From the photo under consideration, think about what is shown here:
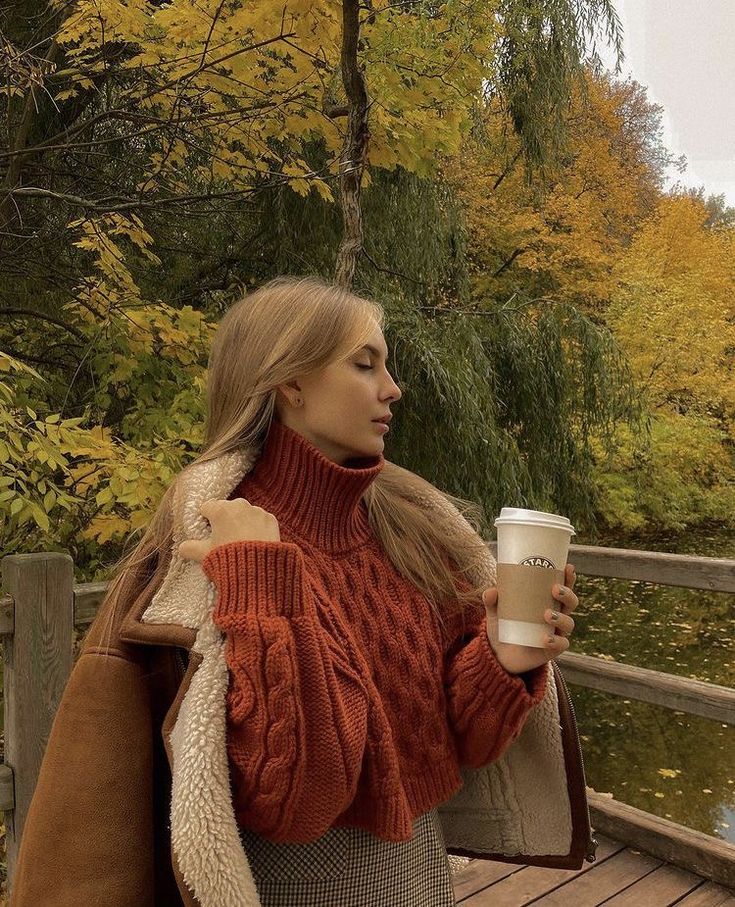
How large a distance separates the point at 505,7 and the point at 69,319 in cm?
273

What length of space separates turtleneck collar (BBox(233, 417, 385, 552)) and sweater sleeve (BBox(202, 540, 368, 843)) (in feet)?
0.56

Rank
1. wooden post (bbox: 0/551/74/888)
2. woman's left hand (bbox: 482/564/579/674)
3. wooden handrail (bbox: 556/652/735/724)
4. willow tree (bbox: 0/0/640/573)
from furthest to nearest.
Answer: willow tree (bbox: 0/0/640/573)
wooden handrail (bbox: 556/652/735/724)
wooden post (bbox: 0/551/74/888)
woman's left hand (bbox: 482/564/579/674)

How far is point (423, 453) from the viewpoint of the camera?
12.2 feet

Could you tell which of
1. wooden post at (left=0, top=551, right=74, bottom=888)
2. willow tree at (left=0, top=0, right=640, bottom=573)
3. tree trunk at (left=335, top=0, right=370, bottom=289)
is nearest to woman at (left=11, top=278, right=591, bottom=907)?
wooden post at (left=0, top=551, right=74, bottom=888)

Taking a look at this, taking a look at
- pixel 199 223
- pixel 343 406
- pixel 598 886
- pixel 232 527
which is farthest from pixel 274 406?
pixel 199 223

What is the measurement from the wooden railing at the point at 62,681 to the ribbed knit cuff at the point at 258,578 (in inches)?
41.3

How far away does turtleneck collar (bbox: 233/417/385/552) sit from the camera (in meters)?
1.09

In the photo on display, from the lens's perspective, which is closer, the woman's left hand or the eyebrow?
the woman's left hand

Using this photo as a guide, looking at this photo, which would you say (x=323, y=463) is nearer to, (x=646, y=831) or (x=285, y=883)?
(x=285, y=883)

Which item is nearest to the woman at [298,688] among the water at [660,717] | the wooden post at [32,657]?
the wooden post at [32,657]

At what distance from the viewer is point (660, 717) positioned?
6.41 metres

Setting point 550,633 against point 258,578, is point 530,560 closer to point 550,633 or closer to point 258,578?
point 550,633

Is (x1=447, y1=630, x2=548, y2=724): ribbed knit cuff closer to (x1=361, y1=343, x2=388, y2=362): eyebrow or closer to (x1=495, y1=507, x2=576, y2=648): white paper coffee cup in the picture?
(x1=495, y1=507, x2=576, y2=648): white paper coffee cup

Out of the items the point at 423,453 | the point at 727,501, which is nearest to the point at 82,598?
the point at 423,453
